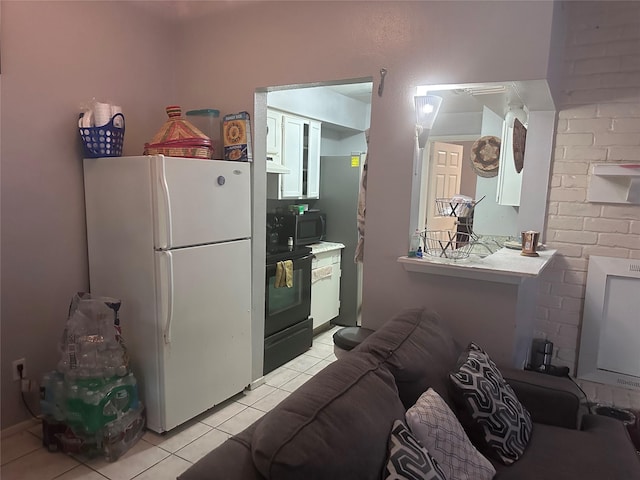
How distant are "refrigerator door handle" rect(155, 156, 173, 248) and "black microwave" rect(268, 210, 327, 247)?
150cm

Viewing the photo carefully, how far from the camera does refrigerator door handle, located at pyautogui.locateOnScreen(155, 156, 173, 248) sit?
2.23m

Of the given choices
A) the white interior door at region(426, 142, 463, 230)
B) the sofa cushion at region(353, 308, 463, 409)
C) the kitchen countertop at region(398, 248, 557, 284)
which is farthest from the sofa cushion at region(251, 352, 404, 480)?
the white interior door at region(426, 142, 463, 230)

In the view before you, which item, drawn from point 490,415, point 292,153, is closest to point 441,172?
point 292,153

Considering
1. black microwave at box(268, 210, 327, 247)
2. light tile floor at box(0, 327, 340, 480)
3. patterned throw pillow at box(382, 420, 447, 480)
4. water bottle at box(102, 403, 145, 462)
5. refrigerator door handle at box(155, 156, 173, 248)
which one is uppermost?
refrigerator door handle at box(155, 156, 173, 248)

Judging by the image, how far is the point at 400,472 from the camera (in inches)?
47.2

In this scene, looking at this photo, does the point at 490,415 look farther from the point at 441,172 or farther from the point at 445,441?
the point at 441,172

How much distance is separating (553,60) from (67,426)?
10.2 feet

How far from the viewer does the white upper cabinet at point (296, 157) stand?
3752 mm

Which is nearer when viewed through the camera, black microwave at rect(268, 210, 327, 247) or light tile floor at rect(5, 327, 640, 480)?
light tile floor at rect(5, 327, 640, 480)

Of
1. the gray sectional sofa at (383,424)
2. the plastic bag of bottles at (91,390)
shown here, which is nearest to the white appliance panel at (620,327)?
the gray sectional sofa at (383,424)

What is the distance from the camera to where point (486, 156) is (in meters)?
3.63

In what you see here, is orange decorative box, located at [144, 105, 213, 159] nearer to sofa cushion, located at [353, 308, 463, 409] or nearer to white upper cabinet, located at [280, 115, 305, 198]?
white upper cabinet, located at [280, 115, 305, 198]

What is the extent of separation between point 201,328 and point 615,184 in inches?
99.7

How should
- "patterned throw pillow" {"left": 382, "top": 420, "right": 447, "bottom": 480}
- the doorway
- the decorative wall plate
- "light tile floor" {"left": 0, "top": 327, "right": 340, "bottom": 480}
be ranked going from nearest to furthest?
"patterned throw pillow" {"left": 382, "top": 420, "right": 447, "bottom": 480} → "light tile floor" {"left": 0, "top": 327, "right": 340, "bottom": 480} → the decorative wall plate → the doorway
